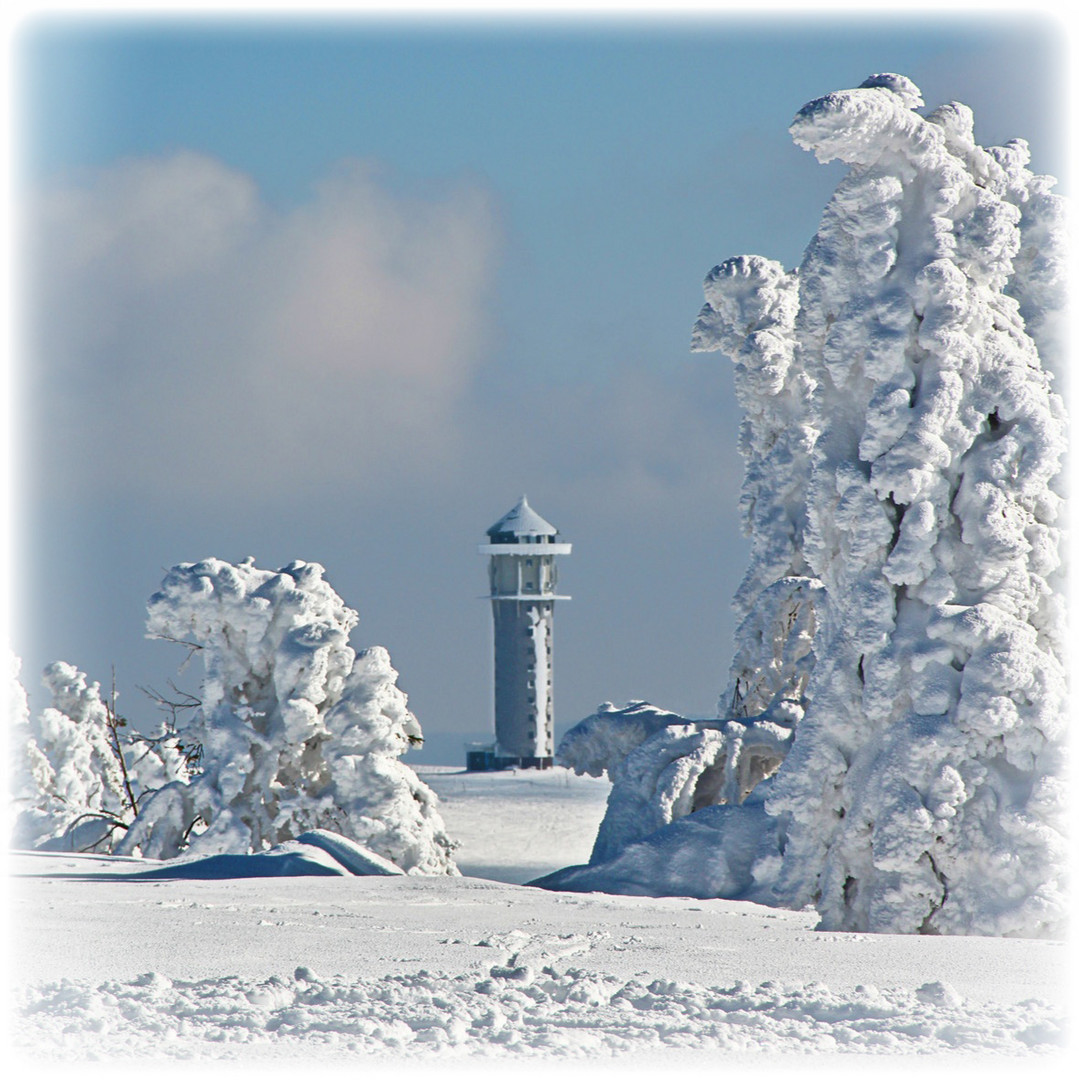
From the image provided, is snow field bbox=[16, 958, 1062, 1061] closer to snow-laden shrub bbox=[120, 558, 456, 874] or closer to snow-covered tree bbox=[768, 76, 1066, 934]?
snow-covered tree bbox=[768, 76, 1066, 934]

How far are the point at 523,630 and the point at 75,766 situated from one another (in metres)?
19.1

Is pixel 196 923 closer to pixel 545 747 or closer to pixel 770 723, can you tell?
pixel 770 723

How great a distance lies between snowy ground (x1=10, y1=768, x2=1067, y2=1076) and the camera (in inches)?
203

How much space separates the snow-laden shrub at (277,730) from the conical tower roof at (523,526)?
25.5 metres

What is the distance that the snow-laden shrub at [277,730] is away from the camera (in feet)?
50.9

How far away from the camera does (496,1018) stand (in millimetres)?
5441

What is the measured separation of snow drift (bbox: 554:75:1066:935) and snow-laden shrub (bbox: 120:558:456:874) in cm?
653

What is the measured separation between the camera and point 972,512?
30.9ft

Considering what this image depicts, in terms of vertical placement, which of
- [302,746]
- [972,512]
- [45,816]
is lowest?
[45,816]

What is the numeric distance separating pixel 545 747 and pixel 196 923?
34.3m

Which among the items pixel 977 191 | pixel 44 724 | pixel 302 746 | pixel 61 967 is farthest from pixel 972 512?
pixel 44 724

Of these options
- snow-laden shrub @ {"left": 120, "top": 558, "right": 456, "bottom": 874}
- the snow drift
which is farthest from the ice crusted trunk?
snow-laden shrub @ {"left": 120, "top": 558, "right": 456, "bottom": 874}

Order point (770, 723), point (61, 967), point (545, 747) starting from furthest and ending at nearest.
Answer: point (545, 747)
point (770, 723)
point (61, 967)

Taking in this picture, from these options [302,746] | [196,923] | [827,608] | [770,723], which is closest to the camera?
[196,923]
